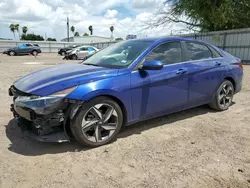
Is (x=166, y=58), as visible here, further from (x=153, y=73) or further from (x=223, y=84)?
(x=223, y=84)

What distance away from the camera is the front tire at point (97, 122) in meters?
A: 3.13

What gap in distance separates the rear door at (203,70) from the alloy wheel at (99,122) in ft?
5.48

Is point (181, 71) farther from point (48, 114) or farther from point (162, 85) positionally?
point (48, 114)

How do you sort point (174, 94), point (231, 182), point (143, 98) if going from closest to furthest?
point (231, 182) < point (143, 98) < point (174, 94)

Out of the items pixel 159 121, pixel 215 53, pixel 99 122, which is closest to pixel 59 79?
pixel 99 122

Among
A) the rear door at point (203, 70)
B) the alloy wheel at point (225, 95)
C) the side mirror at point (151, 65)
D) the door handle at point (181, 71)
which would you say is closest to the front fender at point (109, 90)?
the side mirror at point (151, 65)

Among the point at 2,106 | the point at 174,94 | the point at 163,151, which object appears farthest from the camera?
the point at 2,106

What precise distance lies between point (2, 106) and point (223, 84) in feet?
16.1

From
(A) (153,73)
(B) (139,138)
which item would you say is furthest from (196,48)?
(B) (139,138)

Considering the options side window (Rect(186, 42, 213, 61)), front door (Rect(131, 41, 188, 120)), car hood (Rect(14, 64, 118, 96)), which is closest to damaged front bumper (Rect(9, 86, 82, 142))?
car hood (Rect(14, 64, 118, 96))

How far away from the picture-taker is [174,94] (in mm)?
4016

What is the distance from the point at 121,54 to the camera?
3.99m

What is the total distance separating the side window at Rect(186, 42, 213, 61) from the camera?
14.4 feet

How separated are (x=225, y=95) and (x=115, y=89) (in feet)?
9.51
